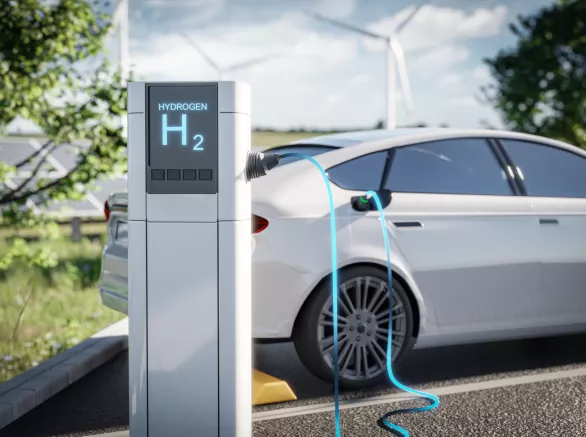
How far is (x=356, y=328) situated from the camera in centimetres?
529

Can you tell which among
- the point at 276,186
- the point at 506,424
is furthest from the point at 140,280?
the point at 506,424

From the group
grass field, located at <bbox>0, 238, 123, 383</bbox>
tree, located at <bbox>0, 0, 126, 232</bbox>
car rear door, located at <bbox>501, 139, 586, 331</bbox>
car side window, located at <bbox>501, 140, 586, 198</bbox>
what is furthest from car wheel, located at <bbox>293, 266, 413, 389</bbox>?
tree, located at <bbox>0, 0, 126, 232</bbox>

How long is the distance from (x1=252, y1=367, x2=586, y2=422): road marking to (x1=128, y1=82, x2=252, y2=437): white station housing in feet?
3.92

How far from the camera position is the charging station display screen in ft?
11.8

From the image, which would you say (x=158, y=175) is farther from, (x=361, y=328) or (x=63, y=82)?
(x=63, y=82)

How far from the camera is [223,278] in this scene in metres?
3.64

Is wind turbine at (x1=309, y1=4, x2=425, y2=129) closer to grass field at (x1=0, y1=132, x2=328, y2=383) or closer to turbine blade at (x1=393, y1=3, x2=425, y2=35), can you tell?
turbine blade at (x1=393, y1=3, x2=425, y2=35)

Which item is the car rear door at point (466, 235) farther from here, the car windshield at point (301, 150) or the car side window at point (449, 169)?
the car windshield at point (301, 150)

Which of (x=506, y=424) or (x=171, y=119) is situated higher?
(x=171, y=119)

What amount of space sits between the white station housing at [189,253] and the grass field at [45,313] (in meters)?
2.79

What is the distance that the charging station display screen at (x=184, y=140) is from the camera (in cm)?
360

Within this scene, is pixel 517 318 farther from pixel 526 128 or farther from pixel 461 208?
pixel 526 128

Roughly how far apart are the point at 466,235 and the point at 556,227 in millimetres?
775

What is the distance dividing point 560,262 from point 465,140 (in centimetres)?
103
